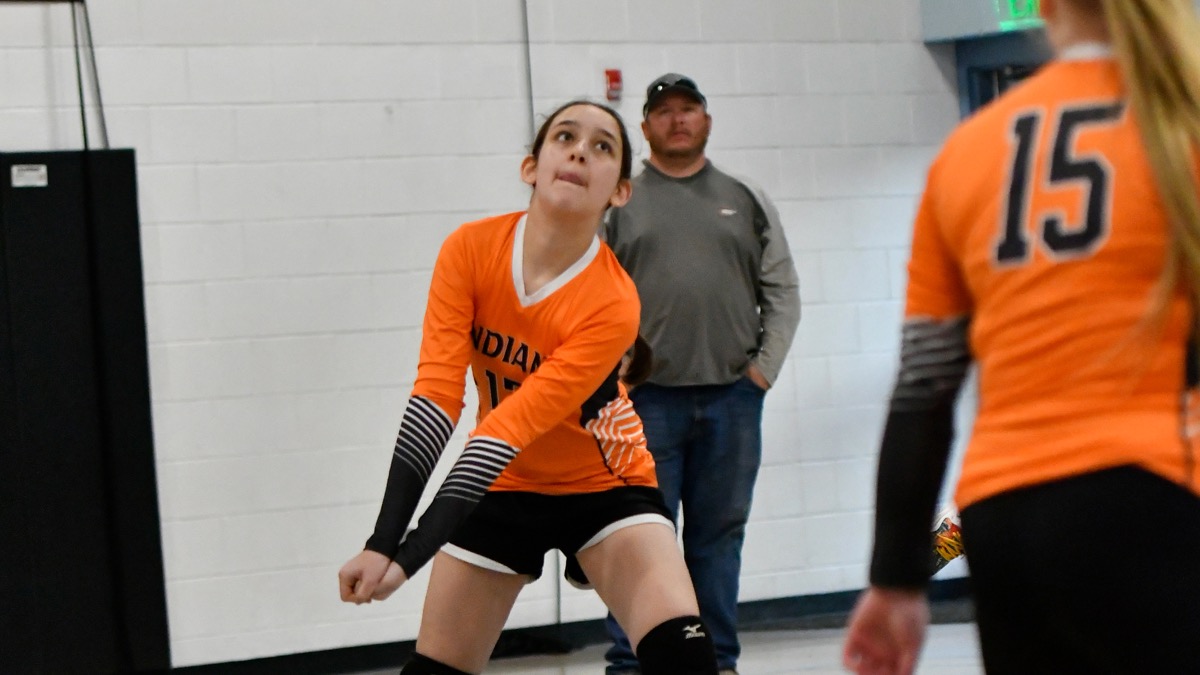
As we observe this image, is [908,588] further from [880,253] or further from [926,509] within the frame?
[880,253]

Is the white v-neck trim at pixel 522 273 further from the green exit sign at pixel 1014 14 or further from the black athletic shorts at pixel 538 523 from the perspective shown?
the green exit sign at pixel 1014 14

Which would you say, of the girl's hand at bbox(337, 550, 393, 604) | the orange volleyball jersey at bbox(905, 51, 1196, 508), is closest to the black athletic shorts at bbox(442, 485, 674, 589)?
the girl's hand at bbox(337, 550, 393, 604)

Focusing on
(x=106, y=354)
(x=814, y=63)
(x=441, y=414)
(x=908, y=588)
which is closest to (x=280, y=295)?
(x=106, y=354)

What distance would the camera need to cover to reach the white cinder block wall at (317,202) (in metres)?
5.31

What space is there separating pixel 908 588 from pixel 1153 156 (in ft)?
1.56

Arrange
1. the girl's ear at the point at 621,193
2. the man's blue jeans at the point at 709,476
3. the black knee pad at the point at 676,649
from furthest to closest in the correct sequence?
the man's blue jeans at the point at 709,476
the girl's ear at the point at 621,193
the black knee pad at the point at 676,649

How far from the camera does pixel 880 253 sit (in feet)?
20.3

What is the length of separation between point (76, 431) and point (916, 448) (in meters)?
4.40

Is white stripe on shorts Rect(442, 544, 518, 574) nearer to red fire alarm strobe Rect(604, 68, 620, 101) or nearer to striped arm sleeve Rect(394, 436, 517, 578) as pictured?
striped arm sleeve Rect(394, 436, 517, 578)

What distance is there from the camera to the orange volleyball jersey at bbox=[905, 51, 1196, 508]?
1264mm

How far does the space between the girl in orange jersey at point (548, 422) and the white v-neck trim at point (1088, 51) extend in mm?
1543

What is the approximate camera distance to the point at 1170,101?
4.16ft

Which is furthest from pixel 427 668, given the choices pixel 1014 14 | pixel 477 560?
pixel 1014 14

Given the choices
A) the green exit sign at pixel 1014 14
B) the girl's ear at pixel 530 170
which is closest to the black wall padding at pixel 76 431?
the girl's ear at pixel 530 170
